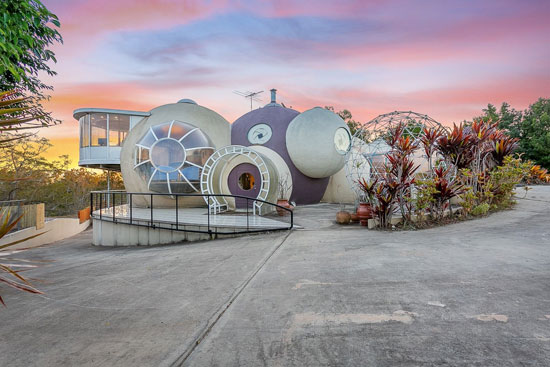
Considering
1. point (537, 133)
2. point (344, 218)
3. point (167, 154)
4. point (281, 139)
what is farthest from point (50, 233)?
point (537, 133)

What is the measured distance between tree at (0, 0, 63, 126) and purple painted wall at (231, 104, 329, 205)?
25.1 feet

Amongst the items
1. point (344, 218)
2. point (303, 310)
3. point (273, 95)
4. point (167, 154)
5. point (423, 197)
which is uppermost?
point (273, 95)

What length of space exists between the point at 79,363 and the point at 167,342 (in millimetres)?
644

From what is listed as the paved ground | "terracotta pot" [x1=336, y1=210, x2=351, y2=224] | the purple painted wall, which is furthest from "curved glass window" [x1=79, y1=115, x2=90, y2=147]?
"terracotta pot" [x1=336, y1=210, x2=351, y2=224]

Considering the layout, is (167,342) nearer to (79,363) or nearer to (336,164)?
(79,363)

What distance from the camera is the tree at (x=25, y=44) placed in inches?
156

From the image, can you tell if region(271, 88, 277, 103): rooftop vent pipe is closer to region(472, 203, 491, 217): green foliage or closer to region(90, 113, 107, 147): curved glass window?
region(90, 113, 107, 147): curved glass window

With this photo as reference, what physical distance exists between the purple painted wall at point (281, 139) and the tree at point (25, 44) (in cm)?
766

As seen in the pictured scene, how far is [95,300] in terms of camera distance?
148 inches

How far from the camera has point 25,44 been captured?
7465 millimetres

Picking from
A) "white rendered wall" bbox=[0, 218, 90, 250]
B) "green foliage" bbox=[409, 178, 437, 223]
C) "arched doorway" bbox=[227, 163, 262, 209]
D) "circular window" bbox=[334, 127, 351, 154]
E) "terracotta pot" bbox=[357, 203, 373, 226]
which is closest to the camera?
"green foliage" bbox=[409, 178, 437, 223]

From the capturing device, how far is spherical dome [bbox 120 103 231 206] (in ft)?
41.9

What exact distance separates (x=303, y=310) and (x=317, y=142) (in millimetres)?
11051

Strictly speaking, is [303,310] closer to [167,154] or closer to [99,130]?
[167,154]
